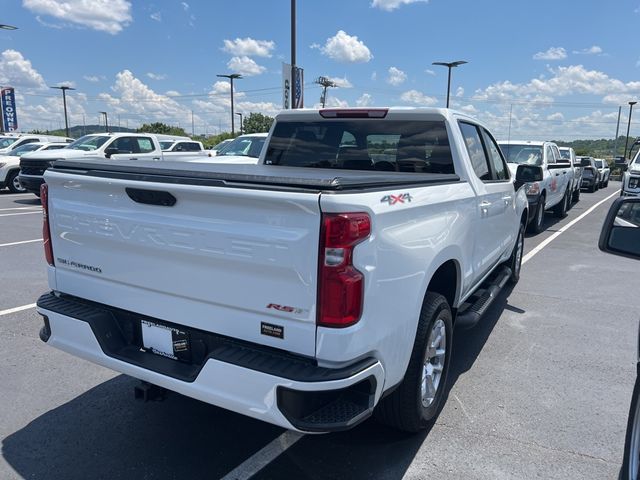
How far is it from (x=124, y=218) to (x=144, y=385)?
1.01 meters

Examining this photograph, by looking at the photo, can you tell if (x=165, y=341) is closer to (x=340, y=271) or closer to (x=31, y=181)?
(x=340, y=271)

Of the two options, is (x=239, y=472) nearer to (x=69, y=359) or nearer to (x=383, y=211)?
(x=383, y=211)

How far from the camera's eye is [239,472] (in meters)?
2.84

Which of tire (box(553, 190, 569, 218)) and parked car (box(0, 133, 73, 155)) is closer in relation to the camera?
tire (box(553, 190, 569, 218))

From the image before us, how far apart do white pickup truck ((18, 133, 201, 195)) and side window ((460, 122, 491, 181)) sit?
10.7 metres

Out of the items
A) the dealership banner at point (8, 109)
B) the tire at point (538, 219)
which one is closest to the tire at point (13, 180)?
the tire at point (538, 219)

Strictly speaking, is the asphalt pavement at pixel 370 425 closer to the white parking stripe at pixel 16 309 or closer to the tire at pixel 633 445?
the white parking stripe at pixel 16 309

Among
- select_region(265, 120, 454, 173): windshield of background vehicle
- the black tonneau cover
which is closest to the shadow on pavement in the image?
the black tonneau cover

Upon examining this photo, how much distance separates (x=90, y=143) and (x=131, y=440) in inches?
538

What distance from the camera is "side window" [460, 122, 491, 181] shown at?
4250 millimetres

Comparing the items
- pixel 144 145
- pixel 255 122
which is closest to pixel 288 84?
pixel 144 145

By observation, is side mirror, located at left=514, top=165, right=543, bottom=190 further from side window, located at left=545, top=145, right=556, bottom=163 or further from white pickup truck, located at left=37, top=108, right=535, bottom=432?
side window, located at left=545, top=145, right=556, bottom=163

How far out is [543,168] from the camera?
33.4ft

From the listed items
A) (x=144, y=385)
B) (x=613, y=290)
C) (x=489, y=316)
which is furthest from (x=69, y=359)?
(x=613, y=290)
